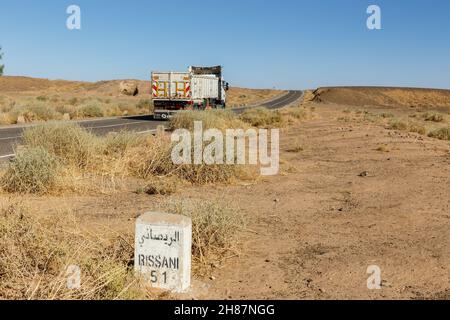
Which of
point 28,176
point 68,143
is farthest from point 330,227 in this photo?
point 68,143

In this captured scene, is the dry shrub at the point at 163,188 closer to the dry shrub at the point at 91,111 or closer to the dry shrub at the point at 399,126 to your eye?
the dry shrub at the point at 399,126

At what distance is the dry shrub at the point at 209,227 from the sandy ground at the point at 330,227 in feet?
0.55

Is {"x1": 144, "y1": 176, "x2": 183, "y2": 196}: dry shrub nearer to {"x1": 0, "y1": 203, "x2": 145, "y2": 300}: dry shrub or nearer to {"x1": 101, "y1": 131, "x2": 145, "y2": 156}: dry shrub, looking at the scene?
{"x1": 101, "y1": 131, "x2": 145, "y2": 156}: dry shrub

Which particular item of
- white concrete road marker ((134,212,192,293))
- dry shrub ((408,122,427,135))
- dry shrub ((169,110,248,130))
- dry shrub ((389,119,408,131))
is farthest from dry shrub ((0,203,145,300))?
dry shrub ((389,119,408,131))

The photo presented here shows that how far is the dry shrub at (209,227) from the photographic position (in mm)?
5848

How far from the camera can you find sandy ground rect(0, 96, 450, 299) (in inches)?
205

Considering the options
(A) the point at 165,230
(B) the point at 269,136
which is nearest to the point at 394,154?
(B) the point at 269,136

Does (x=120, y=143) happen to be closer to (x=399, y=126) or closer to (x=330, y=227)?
(x=330, y=227)

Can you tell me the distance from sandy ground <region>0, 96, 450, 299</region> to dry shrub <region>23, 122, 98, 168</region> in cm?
225

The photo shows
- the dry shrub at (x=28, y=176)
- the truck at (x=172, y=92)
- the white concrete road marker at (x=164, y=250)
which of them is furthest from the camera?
the truck at (x=172, y=92)

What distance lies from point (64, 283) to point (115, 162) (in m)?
7.27

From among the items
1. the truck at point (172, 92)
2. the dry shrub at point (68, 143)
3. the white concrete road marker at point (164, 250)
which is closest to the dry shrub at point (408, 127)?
the truck at point (172, 92)

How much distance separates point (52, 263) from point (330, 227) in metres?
3.98
